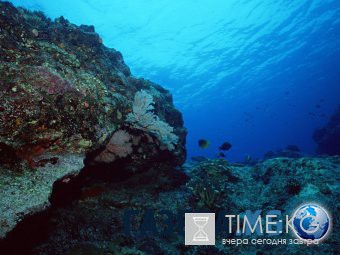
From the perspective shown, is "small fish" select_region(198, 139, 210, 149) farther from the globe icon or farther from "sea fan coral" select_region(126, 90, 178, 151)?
the globe icon

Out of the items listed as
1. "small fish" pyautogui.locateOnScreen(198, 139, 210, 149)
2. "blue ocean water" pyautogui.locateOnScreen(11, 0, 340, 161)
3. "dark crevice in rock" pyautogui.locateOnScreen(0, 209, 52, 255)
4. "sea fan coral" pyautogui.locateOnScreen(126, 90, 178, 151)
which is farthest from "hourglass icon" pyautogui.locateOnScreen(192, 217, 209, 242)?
"blue ocean water" pyautogui.locateOnScreen(11, 0, 340, 161)

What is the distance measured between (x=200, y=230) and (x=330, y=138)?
22.1m

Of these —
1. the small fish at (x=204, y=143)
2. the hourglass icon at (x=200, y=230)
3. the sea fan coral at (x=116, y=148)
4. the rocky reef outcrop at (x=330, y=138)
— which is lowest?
the hourglass icon at (x=200, y=230)

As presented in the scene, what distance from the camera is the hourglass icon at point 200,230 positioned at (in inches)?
197

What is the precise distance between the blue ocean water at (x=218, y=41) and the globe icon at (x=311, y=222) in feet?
62.0

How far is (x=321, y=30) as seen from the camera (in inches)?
1312

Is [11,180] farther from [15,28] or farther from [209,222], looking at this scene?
[209,222]

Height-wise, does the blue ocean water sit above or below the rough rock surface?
above

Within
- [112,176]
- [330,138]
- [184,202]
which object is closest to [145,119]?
[112,176]

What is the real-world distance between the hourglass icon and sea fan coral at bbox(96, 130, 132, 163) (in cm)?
221

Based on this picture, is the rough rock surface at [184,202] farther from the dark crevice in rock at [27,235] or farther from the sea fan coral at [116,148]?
the sea fan coral at [116,148]

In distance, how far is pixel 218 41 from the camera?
31.0 m

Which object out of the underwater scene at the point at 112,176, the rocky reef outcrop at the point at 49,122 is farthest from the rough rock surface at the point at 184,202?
the rocky reef outcrop at the point at 49,122

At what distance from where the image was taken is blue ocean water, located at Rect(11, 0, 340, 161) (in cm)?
2252
